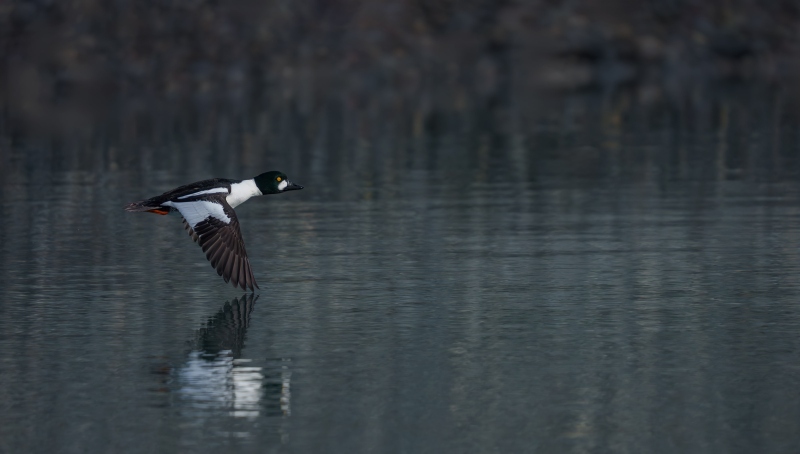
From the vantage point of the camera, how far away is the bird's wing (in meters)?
14.7

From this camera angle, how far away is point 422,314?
14.0 m

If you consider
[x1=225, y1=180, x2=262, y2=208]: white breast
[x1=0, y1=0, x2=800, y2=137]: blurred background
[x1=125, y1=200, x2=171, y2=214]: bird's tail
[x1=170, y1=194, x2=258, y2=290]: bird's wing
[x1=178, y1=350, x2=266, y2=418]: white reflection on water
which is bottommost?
[x1=178, y1=350, x2=266, y2=418]: white reflection on water

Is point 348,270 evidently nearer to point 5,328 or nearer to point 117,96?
point 5,328

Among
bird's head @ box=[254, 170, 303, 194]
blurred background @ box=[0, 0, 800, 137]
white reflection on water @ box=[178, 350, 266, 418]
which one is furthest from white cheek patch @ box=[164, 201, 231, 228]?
blurred background @ box=[0, 0, 800, 137]

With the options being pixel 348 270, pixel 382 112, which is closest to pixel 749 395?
pixel 348 270

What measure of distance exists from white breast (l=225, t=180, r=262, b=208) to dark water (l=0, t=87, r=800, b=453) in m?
0.81

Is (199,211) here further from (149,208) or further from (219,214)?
(149,208)

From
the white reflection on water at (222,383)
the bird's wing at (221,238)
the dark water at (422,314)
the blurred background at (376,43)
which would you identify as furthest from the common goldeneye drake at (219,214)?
the blurred background at (376,43)

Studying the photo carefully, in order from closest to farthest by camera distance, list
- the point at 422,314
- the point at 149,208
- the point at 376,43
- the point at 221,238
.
Result: the point at 422,314
the point at 221,238
the point at 149,208
the point at 376,43

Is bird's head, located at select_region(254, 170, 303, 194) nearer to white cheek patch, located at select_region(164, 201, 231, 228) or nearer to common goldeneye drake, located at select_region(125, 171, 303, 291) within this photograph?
Result: common goldeneye drake, located at select_region(125, 171, 303, 291)

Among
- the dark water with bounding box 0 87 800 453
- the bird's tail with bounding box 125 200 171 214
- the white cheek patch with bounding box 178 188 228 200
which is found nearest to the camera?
the dark water with bounding box 0 87 800 453

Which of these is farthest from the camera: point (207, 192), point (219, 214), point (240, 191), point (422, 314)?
point (240, 191)

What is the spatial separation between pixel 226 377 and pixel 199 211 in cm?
366

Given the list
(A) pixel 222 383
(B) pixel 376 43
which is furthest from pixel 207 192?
(B) pixel 376 43
